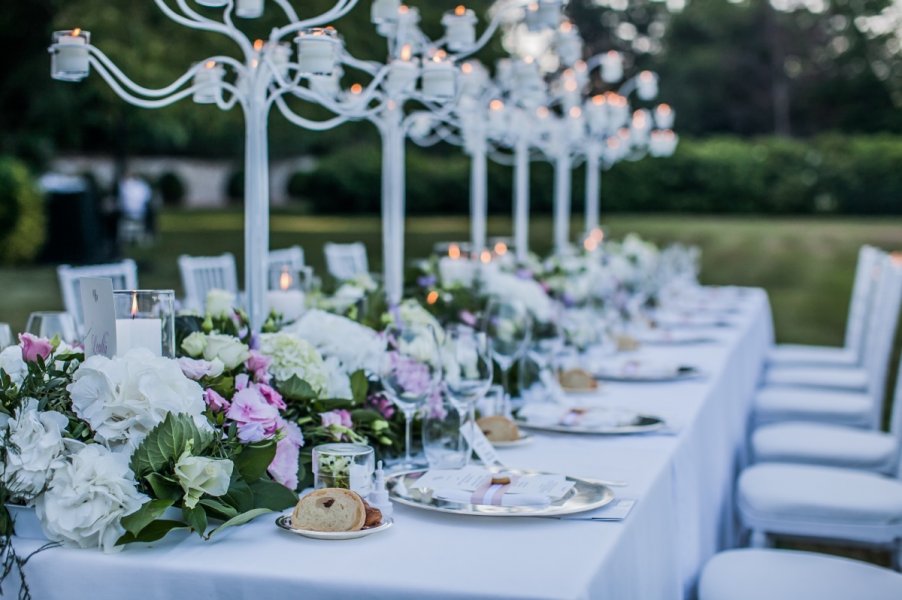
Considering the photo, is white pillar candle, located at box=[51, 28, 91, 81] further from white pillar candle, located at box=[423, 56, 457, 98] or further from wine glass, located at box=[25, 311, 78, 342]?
white pillar candle, located at box=[423, 56, 457, 98]

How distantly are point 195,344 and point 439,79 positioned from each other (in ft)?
4.00

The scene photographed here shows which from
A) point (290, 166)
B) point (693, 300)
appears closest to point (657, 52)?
point (290, 166)

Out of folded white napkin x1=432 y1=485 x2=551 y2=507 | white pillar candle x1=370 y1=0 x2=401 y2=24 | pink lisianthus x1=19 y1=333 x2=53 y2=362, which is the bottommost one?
folded white napkin x1=432 y1=485 x2=551 y2=507

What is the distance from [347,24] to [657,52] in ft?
58.3

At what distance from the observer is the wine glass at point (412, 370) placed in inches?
85.5

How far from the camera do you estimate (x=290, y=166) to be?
31953mm

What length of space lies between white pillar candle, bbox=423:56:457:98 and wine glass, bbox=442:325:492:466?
91 centimetres

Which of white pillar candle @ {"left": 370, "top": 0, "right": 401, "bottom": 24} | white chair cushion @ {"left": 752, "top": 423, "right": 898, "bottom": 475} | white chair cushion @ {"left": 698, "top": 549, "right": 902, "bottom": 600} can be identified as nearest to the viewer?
white chair cushion @ {"left": 698, "top": 549, "right": 902, "bottom": 600}

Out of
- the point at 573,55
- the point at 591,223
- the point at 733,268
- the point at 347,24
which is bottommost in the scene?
the point at 733,268

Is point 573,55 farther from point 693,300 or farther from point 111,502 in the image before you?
point 111,502

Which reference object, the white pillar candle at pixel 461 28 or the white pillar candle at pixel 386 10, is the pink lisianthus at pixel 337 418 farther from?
the white pillar candle at pixel 461 28

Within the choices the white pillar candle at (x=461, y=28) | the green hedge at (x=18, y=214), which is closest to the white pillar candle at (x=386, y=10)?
the white pillar candle at (x=461, y=28)

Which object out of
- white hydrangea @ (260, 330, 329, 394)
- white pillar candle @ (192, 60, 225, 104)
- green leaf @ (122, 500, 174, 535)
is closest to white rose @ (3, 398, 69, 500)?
green leaf @ (122, 500, 174, 535)

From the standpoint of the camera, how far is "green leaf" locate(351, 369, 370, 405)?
7.38 ft
